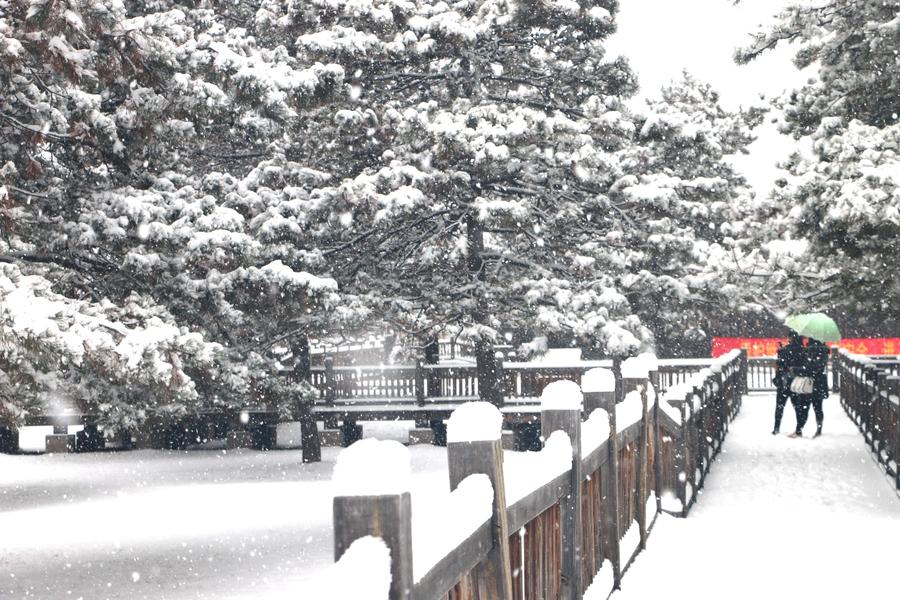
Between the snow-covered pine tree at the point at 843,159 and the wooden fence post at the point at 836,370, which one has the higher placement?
the snow-covered pine tree at the point at 843,159

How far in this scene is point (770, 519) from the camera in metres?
10.1

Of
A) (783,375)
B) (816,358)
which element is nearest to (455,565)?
(816,358)

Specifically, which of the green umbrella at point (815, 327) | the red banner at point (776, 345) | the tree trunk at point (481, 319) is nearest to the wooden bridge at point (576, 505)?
the green umbrella at point (815, 327)

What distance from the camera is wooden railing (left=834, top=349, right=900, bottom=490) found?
39.3ft

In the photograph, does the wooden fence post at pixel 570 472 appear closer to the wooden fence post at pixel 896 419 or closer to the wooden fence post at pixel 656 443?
the wooden fence post at pixel 656 443

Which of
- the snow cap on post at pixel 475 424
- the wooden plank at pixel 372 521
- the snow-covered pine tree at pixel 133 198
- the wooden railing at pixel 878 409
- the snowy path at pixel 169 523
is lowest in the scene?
the snowy path at pixel 169 523

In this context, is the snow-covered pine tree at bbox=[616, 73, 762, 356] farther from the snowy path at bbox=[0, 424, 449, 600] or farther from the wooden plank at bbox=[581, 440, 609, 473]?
the wooden plank at bbox=[581, 440, 609, 473]

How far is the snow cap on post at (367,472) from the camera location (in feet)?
7.18

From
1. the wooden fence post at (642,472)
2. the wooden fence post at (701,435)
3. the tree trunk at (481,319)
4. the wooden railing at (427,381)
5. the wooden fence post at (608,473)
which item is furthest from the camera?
the wooden railing at (427,381)

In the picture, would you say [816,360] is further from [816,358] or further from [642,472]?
[642,472]

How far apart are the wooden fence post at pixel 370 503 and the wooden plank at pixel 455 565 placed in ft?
0.86

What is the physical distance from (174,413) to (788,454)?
11.7 meters

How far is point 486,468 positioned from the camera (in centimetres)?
330

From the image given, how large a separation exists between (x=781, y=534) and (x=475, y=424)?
6.78m
